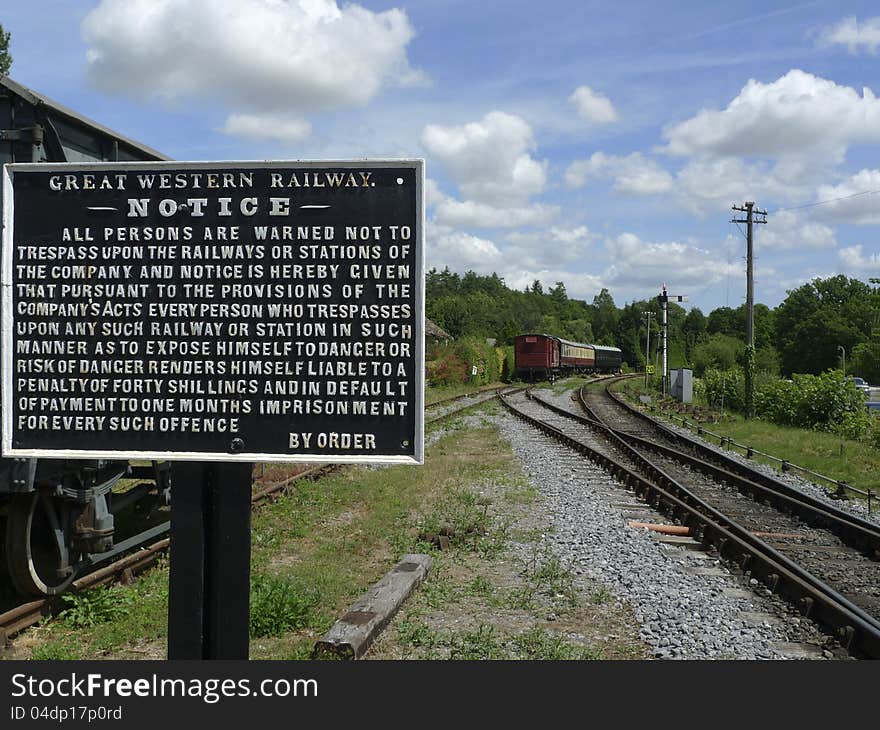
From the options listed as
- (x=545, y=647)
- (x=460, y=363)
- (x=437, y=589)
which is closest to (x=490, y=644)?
(x=545, y=647)

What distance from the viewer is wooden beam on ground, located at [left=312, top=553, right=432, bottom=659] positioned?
18.9 ft

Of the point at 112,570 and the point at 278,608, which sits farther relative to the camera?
the point at 112,570

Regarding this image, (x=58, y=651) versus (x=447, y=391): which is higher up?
(x=447, y=391)

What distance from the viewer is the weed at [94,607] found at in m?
6.80

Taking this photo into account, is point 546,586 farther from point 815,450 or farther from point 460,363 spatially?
point 460,363

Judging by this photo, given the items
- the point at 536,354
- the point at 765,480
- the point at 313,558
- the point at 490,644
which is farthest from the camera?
the point at 536,354

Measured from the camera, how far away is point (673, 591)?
783cm

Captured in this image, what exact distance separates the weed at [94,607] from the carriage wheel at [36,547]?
0.56ft

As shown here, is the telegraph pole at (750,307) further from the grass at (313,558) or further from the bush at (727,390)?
the grass at (313,558)

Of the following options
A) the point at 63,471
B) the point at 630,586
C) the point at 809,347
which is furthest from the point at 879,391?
the point at 63,471

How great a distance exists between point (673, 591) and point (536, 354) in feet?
158

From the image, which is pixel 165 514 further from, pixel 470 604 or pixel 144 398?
pixel 144 398

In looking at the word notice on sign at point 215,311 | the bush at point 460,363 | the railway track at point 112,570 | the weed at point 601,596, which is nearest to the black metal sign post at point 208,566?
the word notice on sign at point 215,311

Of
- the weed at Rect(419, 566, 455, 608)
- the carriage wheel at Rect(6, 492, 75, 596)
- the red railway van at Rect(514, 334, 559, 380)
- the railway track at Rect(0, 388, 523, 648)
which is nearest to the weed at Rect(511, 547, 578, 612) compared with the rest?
the weed at Rect(419, 566, 455, 608)
